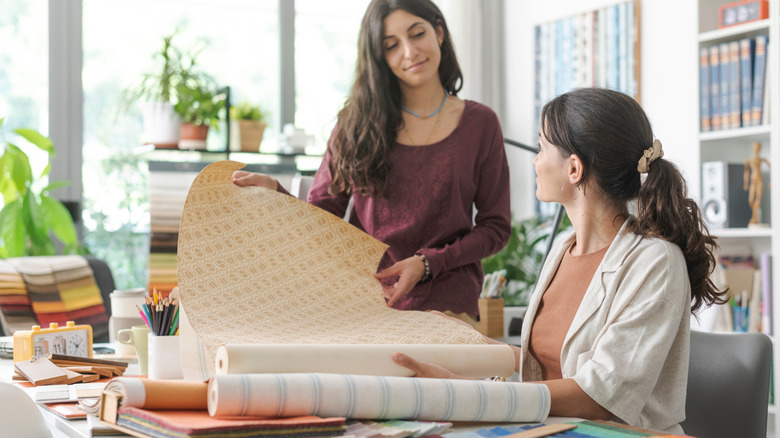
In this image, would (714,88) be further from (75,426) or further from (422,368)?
(75,426)

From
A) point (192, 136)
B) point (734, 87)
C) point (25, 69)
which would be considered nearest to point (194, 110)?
point (192, 136)

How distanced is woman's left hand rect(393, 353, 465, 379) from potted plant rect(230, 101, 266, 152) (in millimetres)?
3256

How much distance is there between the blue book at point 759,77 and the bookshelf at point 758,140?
0.02 metres

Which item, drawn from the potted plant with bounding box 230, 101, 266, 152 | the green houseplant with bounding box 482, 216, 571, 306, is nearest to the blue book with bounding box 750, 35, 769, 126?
the green houseplant with bounding box 482, 216, 571, 306

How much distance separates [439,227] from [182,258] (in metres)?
0.77

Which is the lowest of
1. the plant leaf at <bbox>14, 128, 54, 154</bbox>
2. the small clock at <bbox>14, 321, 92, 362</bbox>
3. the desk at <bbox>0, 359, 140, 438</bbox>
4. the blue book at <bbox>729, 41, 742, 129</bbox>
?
the desk at <bbox>0, 359, 140, 438</bbox>

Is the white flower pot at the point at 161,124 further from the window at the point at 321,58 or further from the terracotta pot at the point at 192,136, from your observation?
the window at the point at 321,58

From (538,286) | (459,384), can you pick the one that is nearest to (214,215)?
(459,384)

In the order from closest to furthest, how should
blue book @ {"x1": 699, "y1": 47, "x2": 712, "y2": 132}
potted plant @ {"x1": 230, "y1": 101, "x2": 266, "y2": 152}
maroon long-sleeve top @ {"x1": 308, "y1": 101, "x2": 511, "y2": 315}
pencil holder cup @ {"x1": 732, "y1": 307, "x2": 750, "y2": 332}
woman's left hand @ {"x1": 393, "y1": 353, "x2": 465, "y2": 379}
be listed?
woman's left hand @ {"x1": 393, "y1": 353, "x2": 465, "y2": 379}, maroon long-sleeve top @ {"x1": 308, "y1": 101, "x2": 511, "y2": 315}, pencil holder cup @ {"x1": 732, "y1": 307, "x2": 750, "y2": 332}, blue book @ {"x1": 699, "y1": 47, "x2": 712, "y2": 132}, potted plant @ {"x1": 230, "y1": 101, "x2": 266, "y2": 152}

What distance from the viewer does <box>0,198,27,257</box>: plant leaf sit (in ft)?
11.1

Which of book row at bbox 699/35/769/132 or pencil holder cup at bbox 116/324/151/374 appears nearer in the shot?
pencil holder cup at bbox 116/324/151/374

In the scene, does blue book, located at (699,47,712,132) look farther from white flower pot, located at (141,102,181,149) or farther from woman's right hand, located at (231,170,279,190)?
woman's right hand, located at (231,170,279,190)

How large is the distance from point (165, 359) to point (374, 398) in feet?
1.75

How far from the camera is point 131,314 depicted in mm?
1746
